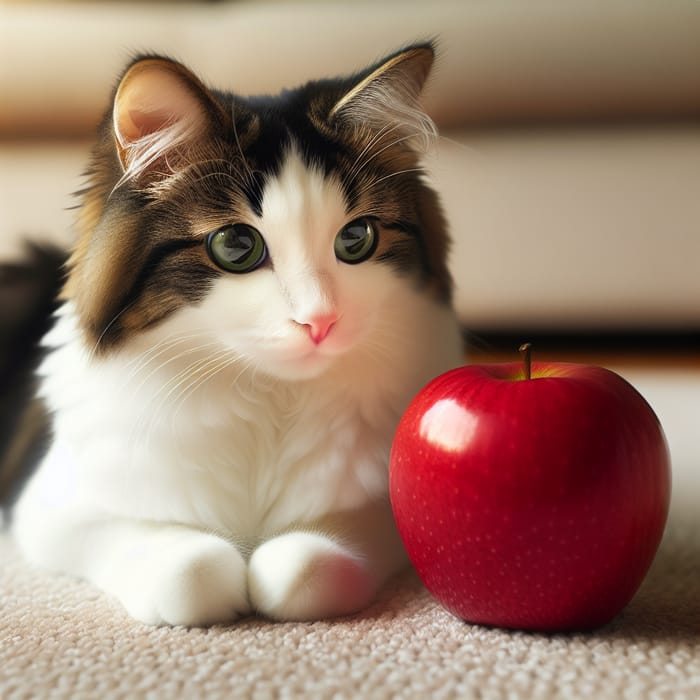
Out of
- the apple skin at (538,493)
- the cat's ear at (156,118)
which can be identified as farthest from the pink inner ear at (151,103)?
the apple skin at (538,493)

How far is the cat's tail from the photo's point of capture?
132cm

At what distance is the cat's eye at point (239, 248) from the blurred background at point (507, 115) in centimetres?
106

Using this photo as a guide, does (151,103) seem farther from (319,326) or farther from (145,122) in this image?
(319,326)

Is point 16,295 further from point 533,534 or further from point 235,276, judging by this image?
point 533,534

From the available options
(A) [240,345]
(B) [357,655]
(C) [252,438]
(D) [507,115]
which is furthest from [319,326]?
(D) [507,115]

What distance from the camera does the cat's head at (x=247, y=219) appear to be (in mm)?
839

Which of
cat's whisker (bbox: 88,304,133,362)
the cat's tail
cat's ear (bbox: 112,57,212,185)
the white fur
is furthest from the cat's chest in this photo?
the cat's tail

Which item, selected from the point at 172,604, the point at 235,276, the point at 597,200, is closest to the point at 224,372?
the point at 235,276

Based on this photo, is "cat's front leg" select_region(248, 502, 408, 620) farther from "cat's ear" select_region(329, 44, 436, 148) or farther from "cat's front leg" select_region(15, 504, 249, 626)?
"cat's ear" select_region(329, 44, 436, 148)

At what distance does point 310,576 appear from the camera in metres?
0.83

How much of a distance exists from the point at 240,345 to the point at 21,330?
2.22 ft

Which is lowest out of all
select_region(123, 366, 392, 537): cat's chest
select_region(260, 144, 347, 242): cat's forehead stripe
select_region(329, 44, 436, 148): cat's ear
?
Answer: select_region(123, 366, 392, 537): cat's chest

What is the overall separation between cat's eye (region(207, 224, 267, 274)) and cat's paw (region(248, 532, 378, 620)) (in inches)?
10.9

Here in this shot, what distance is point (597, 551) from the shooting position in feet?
2.47
